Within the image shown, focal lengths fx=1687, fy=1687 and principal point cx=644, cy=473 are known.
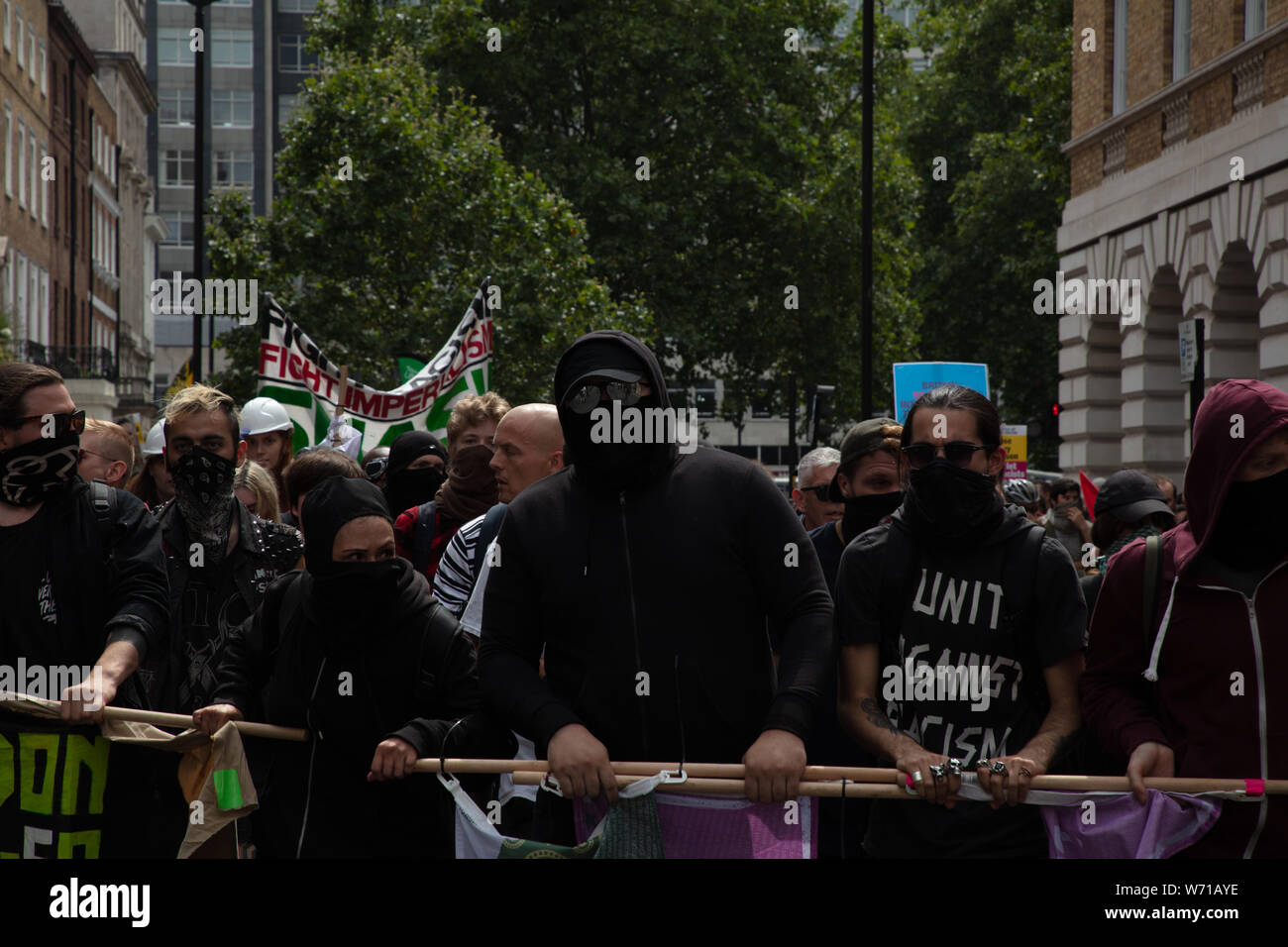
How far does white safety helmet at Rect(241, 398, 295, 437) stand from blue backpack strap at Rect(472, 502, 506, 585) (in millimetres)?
2348

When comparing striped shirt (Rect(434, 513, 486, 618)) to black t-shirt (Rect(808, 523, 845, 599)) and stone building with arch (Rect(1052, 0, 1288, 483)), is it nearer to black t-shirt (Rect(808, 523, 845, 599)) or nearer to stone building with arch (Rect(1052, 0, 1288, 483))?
black t-shirt (Rect(808, 523, 845, 599))

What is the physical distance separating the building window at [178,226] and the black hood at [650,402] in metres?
104

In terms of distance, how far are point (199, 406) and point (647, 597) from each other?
7.79ft

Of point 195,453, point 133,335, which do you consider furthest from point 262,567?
point 133,335

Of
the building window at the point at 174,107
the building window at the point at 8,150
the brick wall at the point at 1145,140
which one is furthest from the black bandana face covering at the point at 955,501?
the building window at the point at 174,107

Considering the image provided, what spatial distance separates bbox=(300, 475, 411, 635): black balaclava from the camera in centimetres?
442

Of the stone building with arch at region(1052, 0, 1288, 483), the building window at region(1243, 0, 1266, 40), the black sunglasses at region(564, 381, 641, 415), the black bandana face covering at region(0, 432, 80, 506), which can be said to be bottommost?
the black bandana face covering at region(0, 432, 80, 506)

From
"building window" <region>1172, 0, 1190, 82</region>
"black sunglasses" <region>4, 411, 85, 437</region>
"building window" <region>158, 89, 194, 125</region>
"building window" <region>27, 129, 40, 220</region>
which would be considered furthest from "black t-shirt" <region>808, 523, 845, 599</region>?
"building window" <region>158, 89, 194, 125</region>

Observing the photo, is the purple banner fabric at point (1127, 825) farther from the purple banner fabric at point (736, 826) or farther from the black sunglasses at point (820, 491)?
the black sunglasses at point (820, 491)

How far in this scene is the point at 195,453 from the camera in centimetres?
562

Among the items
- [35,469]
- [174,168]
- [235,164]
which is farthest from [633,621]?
[174,168]

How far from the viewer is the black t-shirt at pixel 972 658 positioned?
404 cm
